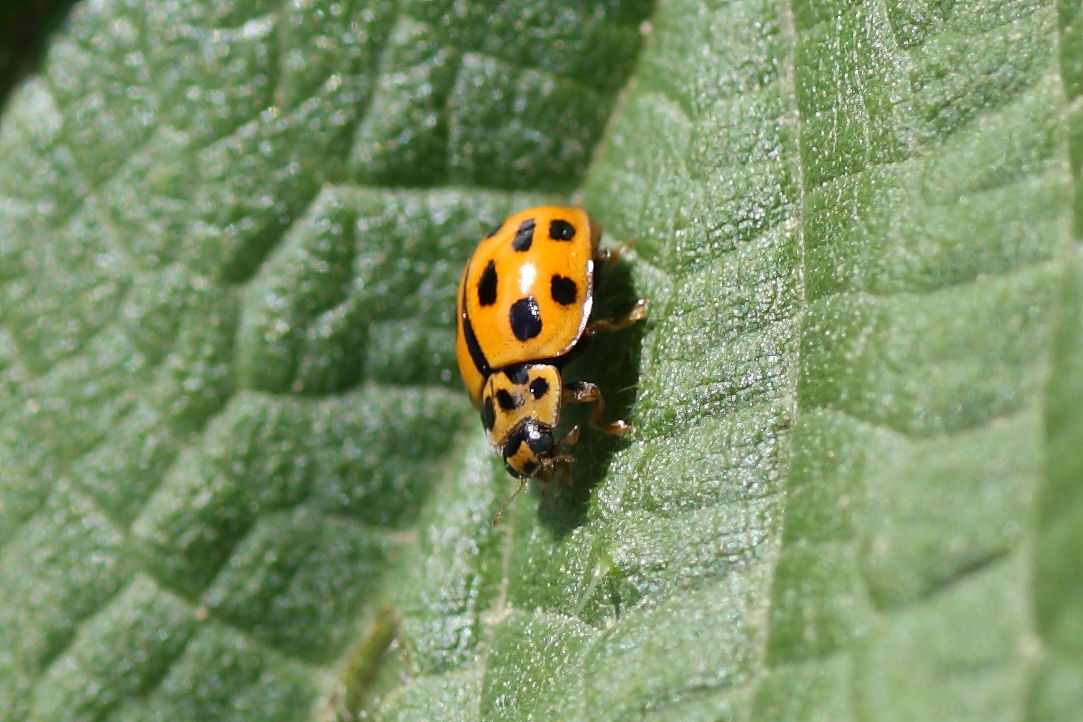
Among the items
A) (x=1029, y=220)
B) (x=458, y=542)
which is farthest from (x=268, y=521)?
(x=1029, y=220)

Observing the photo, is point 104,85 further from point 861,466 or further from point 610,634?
point 861,466

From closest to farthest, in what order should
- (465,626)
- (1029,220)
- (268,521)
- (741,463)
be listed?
(1029,220)
(741,463)
(465,626)
(268,521)

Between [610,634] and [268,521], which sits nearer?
[610,634]

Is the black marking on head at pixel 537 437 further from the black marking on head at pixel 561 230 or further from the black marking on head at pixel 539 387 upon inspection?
the black marking on head at pixel 561 230

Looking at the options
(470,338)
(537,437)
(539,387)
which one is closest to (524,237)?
(470,338)

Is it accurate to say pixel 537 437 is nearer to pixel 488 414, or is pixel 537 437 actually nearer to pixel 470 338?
pixel 488 414
